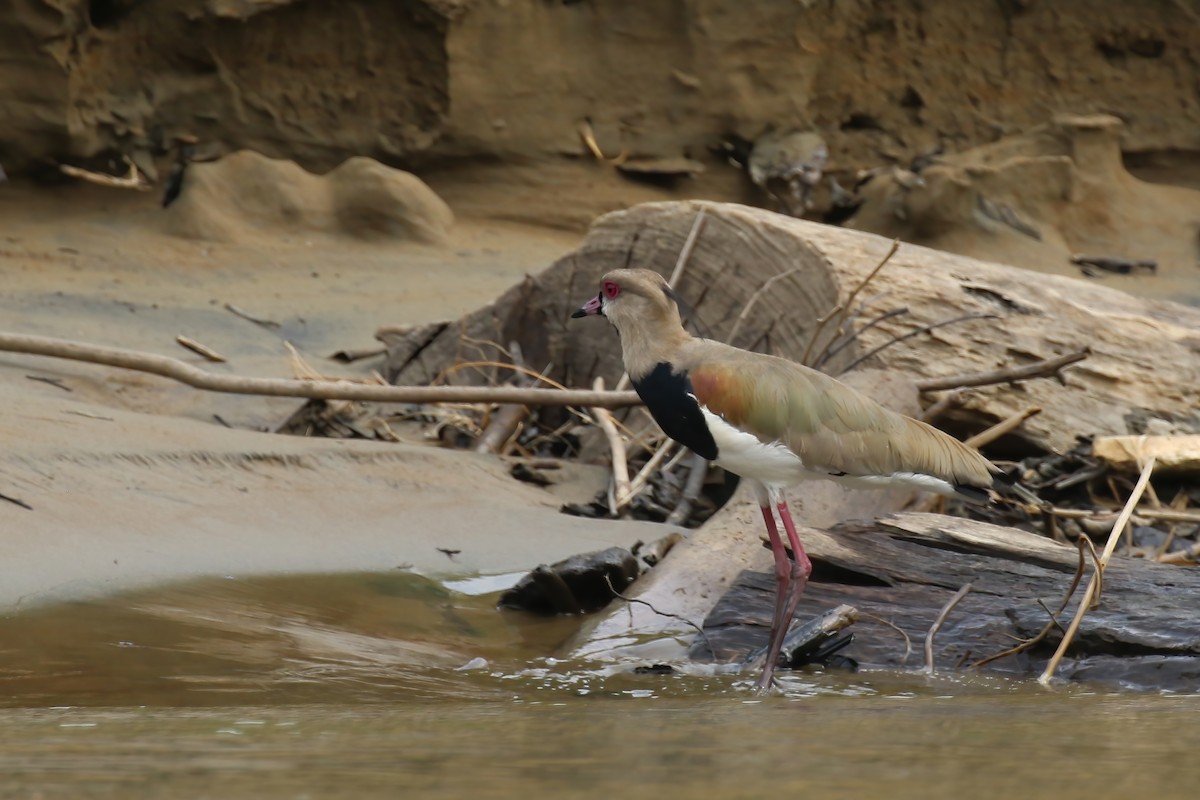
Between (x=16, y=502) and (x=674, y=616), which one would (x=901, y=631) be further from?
(x=16, y=502)

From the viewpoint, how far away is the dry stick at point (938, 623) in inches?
160

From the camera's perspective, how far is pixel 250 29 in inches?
465

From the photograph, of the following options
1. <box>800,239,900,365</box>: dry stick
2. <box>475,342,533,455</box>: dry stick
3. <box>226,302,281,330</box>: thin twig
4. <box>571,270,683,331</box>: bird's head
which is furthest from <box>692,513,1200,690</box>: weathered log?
<box>226,302,281,330</box>: thin twig

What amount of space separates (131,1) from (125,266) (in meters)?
2.34

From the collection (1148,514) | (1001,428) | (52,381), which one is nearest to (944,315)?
(1001,428)

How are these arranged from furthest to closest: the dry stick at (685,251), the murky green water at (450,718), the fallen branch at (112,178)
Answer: the fallen branch at (112,178)
the dry stick at (685,251)
the murky green water at (450,718)

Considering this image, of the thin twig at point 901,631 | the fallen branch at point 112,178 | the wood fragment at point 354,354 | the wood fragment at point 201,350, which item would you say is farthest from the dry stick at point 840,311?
the fallen branch at point 112,178

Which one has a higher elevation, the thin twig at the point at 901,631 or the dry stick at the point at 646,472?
the thin twig at the point at 901,631

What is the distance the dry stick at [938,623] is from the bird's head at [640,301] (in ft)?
3.70

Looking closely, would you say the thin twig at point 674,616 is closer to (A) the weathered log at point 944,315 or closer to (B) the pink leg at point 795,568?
(B) the pink leg at point 795,568

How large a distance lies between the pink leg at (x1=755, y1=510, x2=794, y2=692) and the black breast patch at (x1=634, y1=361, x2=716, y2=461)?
0.30m

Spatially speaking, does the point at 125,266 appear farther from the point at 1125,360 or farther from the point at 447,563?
the point at 1125,360

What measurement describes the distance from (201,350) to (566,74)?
18.4ft

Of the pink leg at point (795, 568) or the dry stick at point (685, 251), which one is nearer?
the pink leg at point (795, 568)
